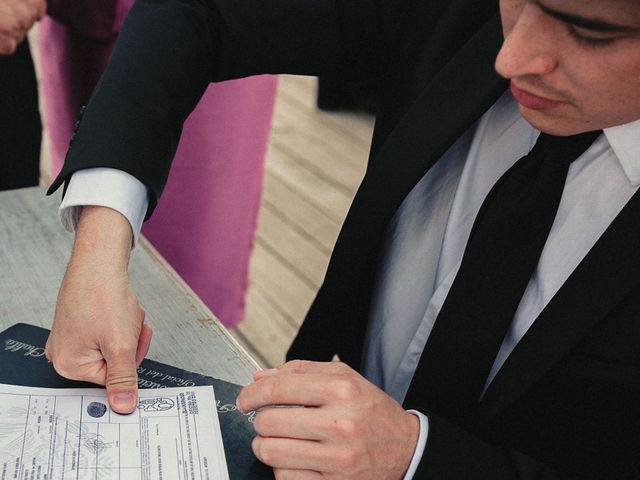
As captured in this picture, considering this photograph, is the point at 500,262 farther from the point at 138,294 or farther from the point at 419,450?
the point at 138,294

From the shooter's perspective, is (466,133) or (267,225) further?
(267,225)

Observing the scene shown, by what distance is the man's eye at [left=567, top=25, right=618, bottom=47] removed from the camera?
2.08 feet

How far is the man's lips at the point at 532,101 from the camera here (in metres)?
0.72

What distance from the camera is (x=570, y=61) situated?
2.20ft

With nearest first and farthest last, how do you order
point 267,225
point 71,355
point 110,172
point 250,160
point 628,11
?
point 628,11, point 71,355, point 110,172, point 250,160, point 267,225

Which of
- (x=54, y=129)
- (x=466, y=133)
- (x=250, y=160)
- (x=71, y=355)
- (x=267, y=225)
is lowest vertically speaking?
(x=267, y=225)

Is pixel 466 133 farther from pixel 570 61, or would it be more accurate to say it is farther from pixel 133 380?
pixel 133 380

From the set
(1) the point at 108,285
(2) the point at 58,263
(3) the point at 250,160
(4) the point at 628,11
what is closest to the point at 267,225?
(3) the point at 250,160

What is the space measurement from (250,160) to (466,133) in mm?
952

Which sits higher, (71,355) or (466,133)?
(466,133)

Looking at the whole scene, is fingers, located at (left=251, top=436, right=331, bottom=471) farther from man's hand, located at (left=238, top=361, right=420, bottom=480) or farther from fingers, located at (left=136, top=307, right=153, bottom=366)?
fingers, located at (left=136, top=307, right=153, bottom=366)

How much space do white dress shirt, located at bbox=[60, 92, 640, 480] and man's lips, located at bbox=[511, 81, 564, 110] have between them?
0.10 metres

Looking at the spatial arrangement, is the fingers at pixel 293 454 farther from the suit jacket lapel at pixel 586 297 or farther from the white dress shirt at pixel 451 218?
the suit jacket lapel at pixel 586 297

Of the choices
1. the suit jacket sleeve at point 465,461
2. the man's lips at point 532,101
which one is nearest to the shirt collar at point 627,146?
the man's lips at point 532,101
